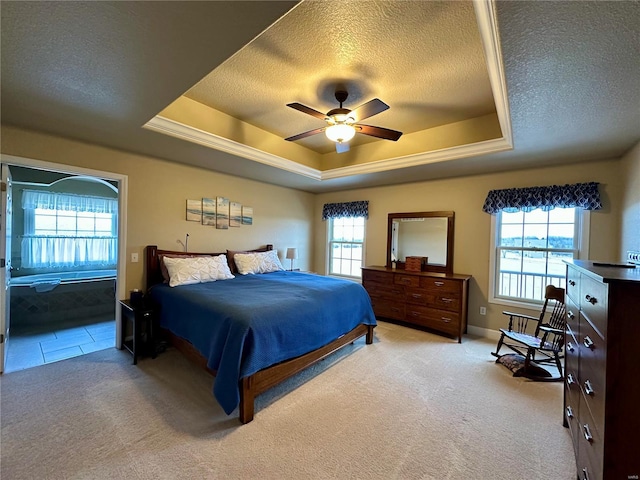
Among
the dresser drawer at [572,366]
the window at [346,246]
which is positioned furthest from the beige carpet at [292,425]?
A: the window at [346,246]

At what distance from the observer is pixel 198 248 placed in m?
3.95

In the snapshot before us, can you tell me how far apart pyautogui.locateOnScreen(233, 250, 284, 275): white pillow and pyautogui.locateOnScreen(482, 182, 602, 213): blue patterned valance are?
3.30 metres

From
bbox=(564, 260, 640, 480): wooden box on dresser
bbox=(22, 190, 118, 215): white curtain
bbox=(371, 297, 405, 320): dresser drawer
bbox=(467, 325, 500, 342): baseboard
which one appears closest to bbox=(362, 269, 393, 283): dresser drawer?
bbox=(371, 297, 405, 320): dresser drawer

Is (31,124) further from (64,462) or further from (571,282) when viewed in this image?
(571,282)

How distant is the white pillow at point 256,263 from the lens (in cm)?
406

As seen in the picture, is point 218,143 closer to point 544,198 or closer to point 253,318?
point 253,318

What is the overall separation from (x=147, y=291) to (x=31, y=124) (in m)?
2.00

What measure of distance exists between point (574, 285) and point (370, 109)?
1948 millimetres

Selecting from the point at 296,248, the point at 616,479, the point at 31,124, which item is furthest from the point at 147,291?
the point at 616,479

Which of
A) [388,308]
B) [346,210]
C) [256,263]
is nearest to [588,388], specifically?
[388,308]

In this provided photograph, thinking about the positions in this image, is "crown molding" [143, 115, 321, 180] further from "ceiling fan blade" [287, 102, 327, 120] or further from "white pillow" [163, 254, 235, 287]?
"white pillow" [163, 254, 235, 287]

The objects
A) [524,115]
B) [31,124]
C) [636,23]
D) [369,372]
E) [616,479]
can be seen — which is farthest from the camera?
[369,372]

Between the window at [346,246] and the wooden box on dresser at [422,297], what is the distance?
0.88 metres

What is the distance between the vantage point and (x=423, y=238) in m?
4.38
